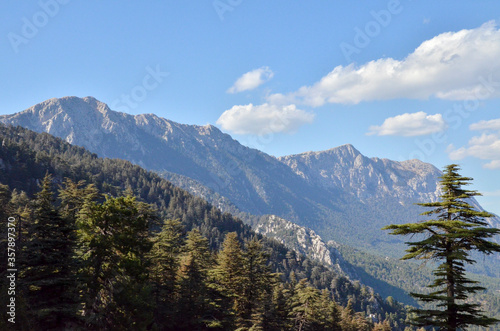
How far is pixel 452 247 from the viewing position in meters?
18.8

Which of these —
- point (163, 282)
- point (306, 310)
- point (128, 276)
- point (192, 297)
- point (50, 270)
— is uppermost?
point (50, 270)

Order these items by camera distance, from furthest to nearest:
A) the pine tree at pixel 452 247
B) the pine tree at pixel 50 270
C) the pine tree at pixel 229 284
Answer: the pine tree at pixel 229 284 → the pine tree at pixel 50 270 → the pine tree at pixel 452 247

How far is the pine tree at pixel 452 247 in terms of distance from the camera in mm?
17938

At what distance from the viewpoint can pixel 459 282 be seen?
63.3 ft

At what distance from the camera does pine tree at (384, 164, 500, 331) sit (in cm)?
1794

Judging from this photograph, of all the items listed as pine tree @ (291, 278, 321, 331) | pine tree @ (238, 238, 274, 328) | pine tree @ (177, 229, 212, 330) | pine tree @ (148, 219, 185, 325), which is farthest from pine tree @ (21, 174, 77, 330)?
pine tree @ (291, 278, 321, 331)

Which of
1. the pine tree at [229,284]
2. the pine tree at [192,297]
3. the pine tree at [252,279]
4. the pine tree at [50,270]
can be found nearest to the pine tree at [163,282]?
the pine tree at [192,297]

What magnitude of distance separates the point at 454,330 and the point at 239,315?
2701cm

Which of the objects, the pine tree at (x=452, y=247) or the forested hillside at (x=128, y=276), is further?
the forested hillside at (x=128, y=276)

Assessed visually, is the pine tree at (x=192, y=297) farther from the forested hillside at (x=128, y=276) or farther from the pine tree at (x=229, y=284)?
the pine tree at (x=229, y=284)

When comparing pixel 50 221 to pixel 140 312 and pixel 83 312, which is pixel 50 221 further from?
pixel 140 312

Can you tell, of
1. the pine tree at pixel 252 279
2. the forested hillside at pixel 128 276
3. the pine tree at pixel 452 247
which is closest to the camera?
the pine tree at pixel 452 247

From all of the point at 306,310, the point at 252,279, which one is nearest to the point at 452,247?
the point at 252,279

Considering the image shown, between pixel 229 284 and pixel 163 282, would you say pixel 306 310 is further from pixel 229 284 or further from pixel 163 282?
pixel 163 282
